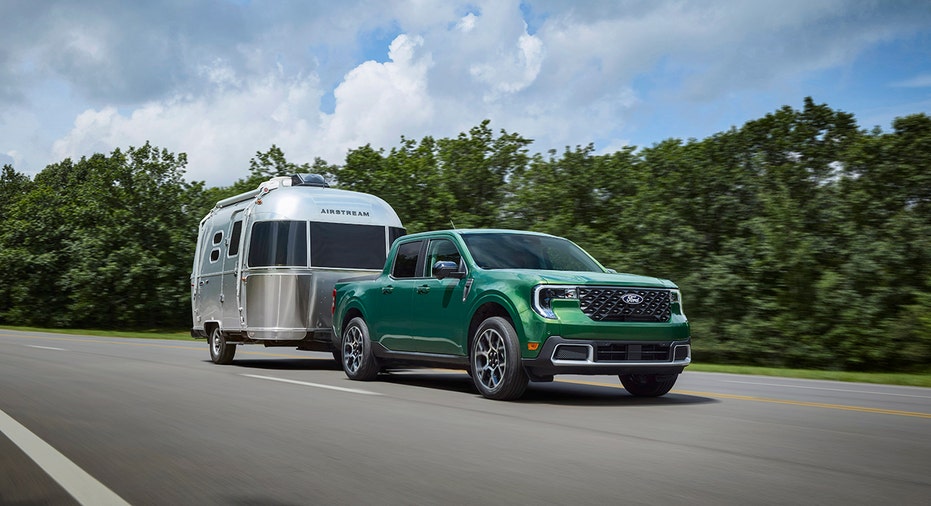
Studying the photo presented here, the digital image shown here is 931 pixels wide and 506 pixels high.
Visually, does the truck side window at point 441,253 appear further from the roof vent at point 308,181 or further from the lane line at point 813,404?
the roof vent at point 308,181

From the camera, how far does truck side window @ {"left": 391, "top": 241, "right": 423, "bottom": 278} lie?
12344mm

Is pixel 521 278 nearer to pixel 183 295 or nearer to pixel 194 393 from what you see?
pixel 194 393

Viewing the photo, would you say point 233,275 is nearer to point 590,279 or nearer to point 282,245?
point 282,245

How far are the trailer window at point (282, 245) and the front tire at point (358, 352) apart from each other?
94.7 inches

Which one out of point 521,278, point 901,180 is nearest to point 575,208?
point 901,180

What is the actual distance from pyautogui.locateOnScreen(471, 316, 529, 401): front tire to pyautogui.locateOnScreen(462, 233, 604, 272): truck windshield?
0.94 meters

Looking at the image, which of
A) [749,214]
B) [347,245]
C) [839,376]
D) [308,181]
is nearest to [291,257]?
[347,245]

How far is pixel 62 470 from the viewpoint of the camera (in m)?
6.04

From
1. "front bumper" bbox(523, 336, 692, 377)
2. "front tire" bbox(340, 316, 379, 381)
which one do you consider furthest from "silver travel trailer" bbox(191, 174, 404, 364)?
"front bumper" bbox(523, 336, 692, 377)

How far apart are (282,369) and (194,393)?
16.5ft

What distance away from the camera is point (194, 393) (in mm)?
10969

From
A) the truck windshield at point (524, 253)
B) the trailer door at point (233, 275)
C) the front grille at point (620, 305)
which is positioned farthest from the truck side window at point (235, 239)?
the front grille at point (620, 305)

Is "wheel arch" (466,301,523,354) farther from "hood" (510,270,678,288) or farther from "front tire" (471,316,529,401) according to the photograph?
"hood" (510,270,678,288)

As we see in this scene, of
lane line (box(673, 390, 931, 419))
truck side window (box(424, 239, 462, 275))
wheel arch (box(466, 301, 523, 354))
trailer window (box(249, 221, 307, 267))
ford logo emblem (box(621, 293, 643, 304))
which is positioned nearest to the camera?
lane line (box(673, 390, 931, 419))
